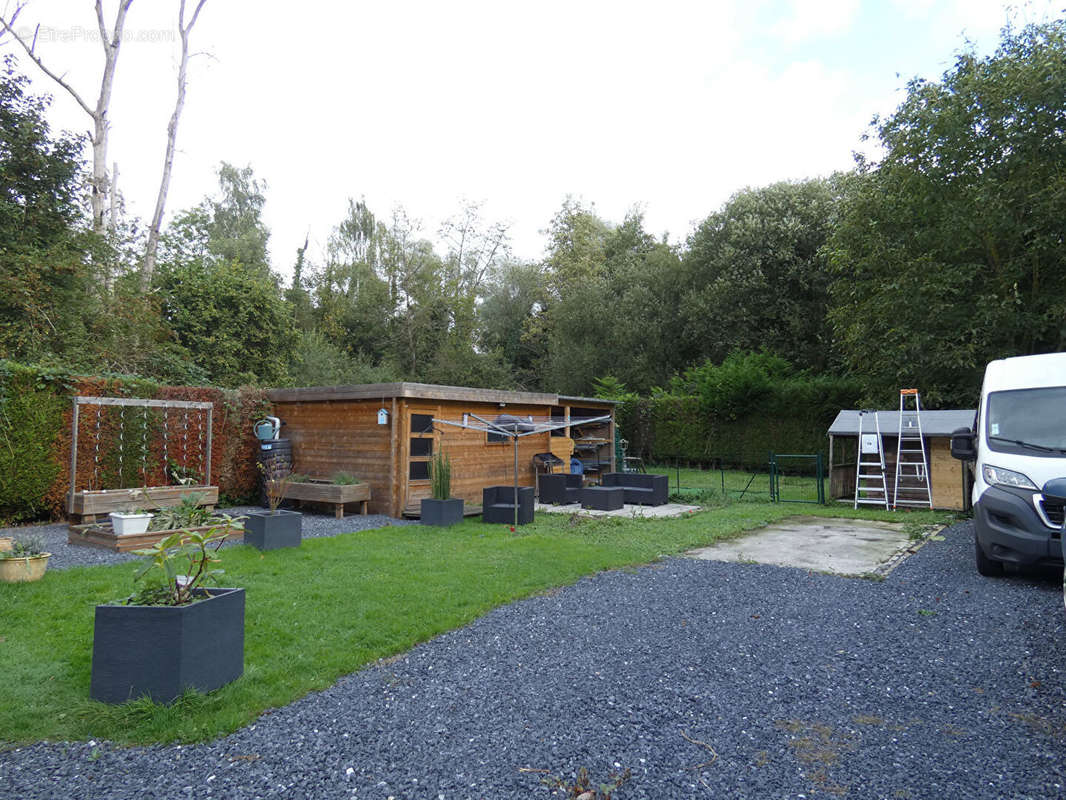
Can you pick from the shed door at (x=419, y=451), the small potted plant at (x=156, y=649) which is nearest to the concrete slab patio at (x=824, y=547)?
the shed door at (x=419, y=451)

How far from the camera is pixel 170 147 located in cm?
1652

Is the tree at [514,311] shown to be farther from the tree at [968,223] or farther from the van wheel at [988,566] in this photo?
the van wheel at [988,566]

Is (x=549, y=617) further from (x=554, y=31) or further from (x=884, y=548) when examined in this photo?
(x=554, y=31)

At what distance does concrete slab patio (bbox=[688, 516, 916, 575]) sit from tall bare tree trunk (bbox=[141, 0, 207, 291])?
51.2 ft

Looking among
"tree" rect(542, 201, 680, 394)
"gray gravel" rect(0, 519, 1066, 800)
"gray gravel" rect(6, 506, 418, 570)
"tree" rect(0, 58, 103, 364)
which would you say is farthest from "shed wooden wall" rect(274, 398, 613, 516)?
"tree" rect(542, 201, 680, 394)

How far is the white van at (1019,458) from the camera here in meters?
5.28

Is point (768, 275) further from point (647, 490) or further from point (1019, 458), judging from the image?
point (1019, 458)

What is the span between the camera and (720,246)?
23.4m

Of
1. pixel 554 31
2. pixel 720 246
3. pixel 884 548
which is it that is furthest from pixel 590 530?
pixel 720 246

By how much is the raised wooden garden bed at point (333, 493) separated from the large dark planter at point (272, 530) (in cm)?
291

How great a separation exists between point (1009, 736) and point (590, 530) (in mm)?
6015

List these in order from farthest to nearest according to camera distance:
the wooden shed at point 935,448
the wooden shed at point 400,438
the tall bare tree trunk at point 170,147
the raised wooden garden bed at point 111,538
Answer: the tall bare tree trunk at point 170,147 < the wooden shed at point 935,448 < the wooden shed at point 400,438 < the raised wooden garden bed at point 111,538

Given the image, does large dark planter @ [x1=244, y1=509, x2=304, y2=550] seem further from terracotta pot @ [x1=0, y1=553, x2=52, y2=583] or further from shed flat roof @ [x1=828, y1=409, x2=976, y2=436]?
shed flat roof @ [x1=828, y1=409, x2=976, y2=436]

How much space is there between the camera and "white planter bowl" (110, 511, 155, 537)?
23.0ft
